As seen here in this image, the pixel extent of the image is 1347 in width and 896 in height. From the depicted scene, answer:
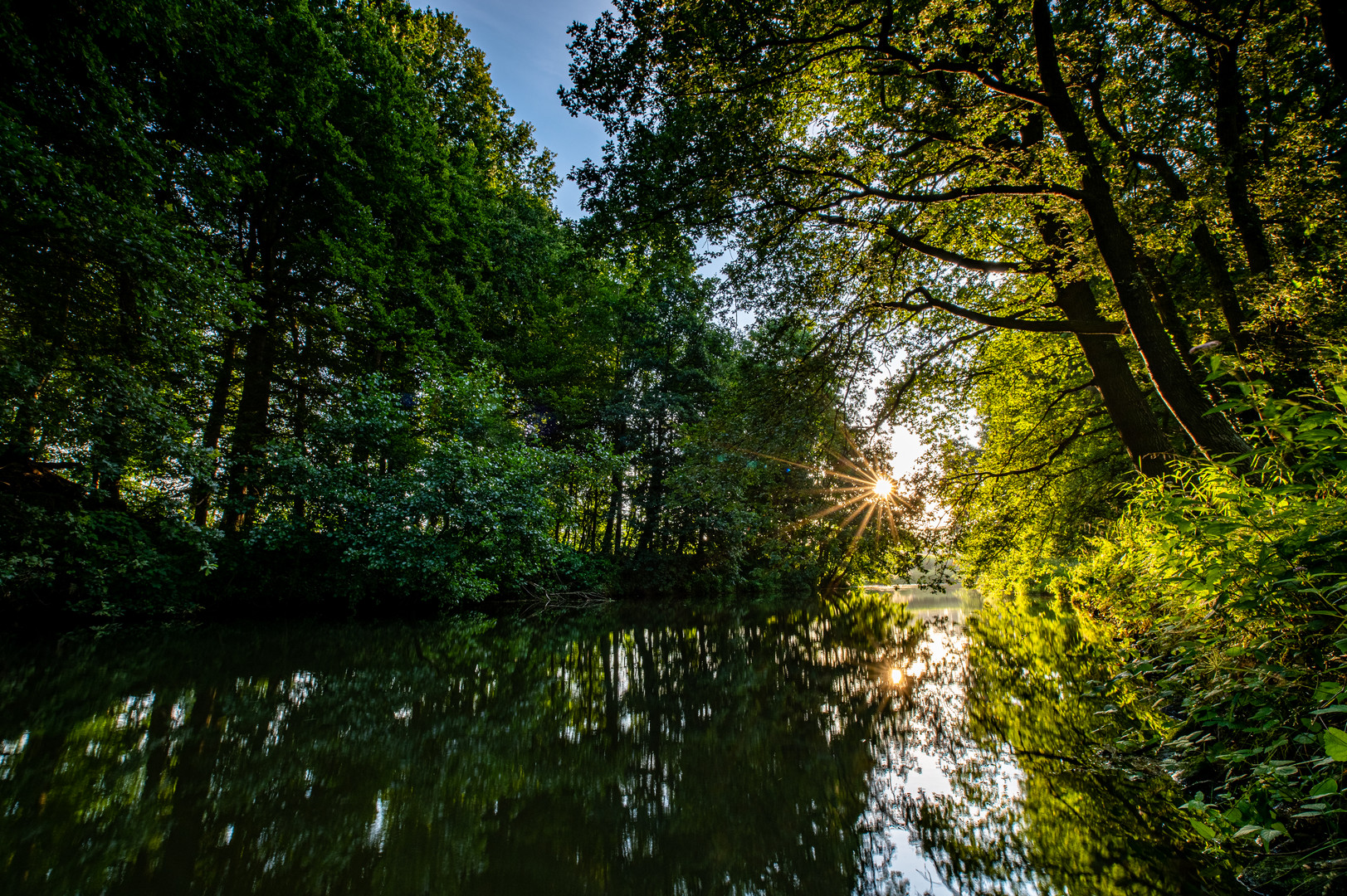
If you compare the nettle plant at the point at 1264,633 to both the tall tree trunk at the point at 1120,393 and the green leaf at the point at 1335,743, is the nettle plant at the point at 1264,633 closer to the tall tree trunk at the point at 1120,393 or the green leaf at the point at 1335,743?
the green leaf at the point at 1335,743

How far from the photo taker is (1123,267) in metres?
4.59

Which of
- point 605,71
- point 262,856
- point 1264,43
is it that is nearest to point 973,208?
point 1264,43

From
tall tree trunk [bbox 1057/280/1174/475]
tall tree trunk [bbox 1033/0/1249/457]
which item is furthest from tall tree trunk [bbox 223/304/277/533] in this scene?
tall tree trunk [bbox 1057/280/1174/475]

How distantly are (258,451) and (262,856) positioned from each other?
40.9 feet

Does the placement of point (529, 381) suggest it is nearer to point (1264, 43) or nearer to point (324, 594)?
point (324, 594)

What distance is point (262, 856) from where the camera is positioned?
2488mm

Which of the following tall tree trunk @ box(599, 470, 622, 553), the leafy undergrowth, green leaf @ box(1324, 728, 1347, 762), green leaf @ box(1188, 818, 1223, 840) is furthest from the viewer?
tall tree trunk @ box(599, 470, 622, 553)

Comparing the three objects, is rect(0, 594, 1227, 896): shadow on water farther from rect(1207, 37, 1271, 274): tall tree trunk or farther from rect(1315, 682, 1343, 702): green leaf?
rect(1207, 37, 1271, 274): tall tree trunk

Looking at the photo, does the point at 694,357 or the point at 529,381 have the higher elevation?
the point at 694,357

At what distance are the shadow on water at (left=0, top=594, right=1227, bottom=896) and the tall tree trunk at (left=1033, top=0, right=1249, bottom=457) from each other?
8.61ft

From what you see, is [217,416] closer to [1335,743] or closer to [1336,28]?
[1335,743]

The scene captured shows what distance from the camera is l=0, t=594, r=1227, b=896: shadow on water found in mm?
2400

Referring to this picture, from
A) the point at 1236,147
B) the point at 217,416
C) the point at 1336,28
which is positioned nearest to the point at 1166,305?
the point at 1236,147

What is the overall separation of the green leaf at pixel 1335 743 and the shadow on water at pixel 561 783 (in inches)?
45.9
